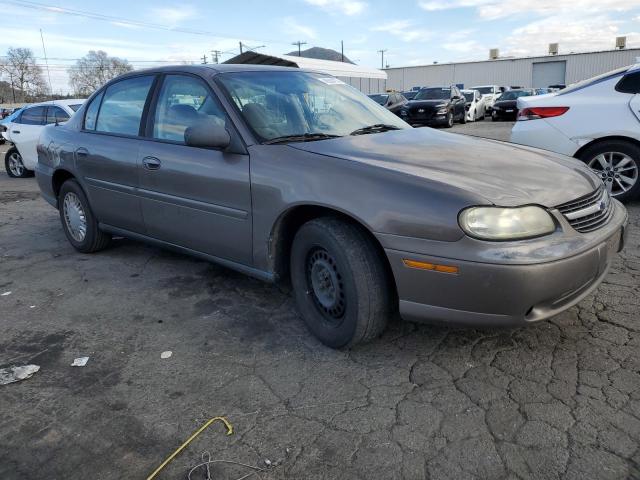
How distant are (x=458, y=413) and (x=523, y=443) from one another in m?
0.30

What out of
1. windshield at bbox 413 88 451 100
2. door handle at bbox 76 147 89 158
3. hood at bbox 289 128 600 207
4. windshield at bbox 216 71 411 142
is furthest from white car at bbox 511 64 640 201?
windshield at bbox 413 88 451 100

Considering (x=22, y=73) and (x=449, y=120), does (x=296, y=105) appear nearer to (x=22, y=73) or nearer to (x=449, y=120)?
(x=449, y=120)

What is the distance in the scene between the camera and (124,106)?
4.14 metres

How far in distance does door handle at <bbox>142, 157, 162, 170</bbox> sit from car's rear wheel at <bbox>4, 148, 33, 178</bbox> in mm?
8541

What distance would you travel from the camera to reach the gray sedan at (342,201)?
233 centimetres

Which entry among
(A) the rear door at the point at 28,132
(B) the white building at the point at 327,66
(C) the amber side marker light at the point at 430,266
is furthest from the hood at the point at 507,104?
(C) the amber side marker light at the point at 430,266

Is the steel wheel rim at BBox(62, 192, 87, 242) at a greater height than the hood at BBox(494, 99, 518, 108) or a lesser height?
lesser

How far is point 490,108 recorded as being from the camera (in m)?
26.4

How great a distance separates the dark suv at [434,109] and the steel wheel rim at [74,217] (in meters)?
16.3

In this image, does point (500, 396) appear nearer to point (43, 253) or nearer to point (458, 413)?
point (458, 413)

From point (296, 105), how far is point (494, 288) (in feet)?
6.13

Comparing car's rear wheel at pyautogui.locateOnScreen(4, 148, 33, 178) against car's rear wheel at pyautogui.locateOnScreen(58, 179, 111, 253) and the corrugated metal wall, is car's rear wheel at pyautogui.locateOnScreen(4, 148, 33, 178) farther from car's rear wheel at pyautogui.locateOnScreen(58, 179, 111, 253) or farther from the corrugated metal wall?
the corrugated metal wall

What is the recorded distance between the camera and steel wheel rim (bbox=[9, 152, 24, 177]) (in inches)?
423

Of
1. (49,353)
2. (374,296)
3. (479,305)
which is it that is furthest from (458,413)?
(49,353)
